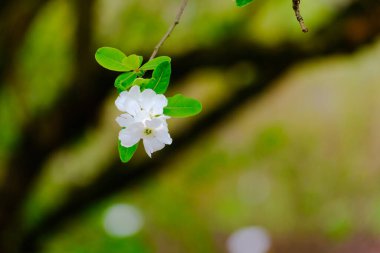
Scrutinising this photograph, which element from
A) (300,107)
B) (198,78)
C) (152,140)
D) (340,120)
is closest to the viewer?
(152,140)

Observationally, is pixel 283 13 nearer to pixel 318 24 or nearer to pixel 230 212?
pixel 318 24

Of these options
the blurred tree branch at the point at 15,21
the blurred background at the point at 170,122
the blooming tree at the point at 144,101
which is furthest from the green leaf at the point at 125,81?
the blurred tree branch at the point at 15,21

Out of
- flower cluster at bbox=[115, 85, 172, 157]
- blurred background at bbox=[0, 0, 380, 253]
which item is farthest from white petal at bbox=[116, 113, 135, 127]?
blurred background at bbox=[0, 0, 380, 253]

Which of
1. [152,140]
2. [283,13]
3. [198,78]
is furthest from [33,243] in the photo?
[152,140]

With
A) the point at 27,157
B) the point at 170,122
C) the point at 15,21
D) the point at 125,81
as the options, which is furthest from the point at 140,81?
the point at 170,122

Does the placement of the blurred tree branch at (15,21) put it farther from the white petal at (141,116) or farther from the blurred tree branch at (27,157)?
the white petal at (141,116)

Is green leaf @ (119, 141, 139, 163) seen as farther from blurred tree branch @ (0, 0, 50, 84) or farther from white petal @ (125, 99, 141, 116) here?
blurred tree branch @ (0, 0, 50, 84)

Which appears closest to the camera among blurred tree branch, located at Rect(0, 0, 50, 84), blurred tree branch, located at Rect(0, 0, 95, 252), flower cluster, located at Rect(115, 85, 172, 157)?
flower cluster, located at Rect(115, 85, 172, 157)
